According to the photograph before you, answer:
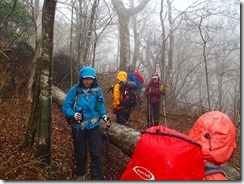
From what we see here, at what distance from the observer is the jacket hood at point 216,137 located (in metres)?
2.95

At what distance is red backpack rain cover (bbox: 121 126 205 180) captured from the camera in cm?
243

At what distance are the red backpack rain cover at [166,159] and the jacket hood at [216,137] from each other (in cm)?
39

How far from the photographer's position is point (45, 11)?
14.5 feet

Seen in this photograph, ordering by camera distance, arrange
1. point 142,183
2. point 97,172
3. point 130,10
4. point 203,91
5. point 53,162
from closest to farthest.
→ point 142,183 → point 97,172 → point 53,162 → point 130,10 → point 203,91

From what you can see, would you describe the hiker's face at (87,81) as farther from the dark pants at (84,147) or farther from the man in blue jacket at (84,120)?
the dark pants at (84,147)

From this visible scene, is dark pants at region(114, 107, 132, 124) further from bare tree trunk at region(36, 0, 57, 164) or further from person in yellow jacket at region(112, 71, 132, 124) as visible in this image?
bare tree trunk at region(36, 0, 57, 164)

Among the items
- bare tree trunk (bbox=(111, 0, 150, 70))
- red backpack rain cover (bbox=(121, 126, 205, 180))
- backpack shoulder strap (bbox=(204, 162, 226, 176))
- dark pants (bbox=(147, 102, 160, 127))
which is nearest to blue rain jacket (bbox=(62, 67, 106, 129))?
red backpack rain cover (bbox=(121, 126, 205, 180))

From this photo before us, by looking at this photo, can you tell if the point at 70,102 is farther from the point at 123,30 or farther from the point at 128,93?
the point at 123,30

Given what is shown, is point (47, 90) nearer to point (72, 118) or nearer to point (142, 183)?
point (72, 118)

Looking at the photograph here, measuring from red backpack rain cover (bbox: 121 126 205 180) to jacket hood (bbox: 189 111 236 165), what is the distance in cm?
39

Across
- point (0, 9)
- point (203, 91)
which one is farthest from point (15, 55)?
point (203, 91)

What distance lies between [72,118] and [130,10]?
1181 centimetres

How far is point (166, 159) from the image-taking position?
2.48 meters

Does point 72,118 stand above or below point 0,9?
below
